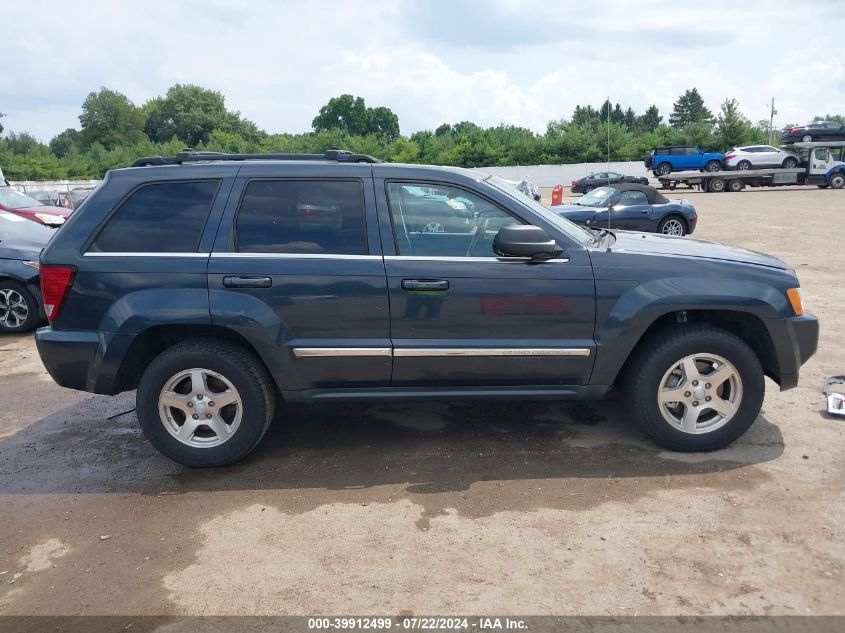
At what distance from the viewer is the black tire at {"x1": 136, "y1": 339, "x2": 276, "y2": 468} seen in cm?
414

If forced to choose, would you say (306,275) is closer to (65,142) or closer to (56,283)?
(56,283)

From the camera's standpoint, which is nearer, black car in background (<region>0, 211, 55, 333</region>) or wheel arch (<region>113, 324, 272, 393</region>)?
wheel arch (<region>113, 324, 272, 393</region>)

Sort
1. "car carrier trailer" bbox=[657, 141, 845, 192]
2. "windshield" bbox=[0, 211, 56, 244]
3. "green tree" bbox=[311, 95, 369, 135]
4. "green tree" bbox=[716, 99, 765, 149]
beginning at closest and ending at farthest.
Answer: "windshield" bbox=[0, 211, 56, 244] → "car carrier trailer" bbox=[657, 141, 845, 192] → "green tree" bbox=[716, 99, 765, 149] → "green tree" bbox=[311, 95, 369, 135]

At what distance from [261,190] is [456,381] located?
170cm

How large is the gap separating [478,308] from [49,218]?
468 inches

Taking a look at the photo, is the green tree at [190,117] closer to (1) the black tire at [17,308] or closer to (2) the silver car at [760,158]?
(2) the silver car at [760,158]

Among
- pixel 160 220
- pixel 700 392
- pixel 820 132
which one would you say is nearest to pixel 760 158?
pixel 820 132

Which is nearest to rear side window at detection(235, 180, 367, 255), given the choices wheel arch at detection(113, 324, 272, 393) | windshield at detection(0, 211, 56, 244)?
wheel arch at detection(113, 324, 272, 393)

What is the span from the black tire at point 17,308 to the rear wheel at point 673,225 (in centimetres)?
1207

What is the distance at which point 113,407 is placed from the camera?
5551mm

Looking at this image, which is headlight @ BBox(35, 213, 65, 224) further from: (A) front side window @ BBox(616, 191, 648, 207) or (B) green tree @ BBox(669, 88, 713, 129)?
(B) green tree @ BBox(669, 88, 713, 129)

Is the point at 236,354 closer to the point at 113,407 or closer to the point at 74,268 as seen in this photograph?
the point at 74,268

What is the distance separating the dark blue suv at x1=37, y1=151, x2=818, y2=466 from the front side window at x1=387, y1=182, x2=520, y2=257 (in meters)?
0.01

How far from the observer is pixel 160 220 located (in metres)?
4.20
